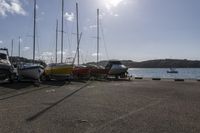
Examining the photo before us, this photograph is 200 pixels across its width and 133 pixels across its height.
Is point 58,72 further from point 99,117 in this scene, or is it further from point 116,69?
point 99,117

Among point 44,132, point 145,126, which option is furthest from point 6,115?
point 145,126

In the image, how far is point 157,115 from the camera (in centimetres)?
1193

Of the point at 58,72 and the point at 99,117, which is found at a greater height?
the point at 58,72

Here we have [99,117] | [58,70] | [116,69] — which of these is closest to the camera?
[99,117]

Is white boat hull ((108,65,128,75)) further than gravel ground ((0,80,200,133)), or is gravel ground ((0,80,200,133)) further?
white boat hull ((108,65,128,75))

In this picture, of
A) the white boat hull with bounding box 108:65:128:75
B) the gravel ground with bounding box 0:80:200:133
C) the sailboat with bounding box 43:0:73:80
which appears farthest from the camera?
the white boat hull with bounding box 108:65:128:75

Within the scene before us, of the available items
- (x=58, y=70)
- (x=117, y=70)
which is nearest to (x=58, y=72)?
(x=58, y=70)

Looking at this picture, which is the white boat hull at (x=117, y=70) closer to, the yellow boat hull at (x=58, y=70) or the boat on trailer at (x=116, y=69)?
the boat on trailer at (x=116, y=69)

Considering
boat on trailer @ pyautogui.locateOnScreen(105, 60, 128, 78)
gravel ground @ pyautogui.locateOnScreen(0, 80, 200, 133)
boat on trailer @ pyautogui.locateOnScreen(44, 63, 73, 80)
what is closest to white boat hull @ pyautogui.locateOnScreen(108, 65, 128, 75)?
boat on trailer @ pyautogui.locateOnScreen(105, 60, 128, 78)

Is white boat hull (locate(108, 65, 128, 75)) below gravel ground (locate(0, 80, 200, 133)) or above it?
above

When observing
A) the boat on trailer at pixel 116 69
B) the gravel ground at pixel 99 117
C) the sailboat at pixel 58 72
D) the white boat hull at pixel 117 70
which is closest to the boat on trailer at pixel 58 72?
the sailboat at pixel 58 72

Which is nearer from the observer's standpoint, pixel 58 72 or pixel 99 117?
pixel 99 117

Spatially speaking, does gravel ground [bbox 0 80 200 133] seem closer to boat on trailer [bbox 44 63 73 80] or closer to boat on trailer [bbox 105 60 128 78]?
boat on trailer [bbox 44 63 73 80]

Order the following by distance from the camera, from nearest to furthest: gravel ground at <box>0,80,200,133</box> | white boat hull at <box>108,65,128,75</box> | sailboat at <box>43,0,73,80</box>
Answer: gravel ground at <box>0,80,200,133</box>, sailboat at <box>43,0,73,80</box>, white boat hull at <box>108,65,128,75</box>
